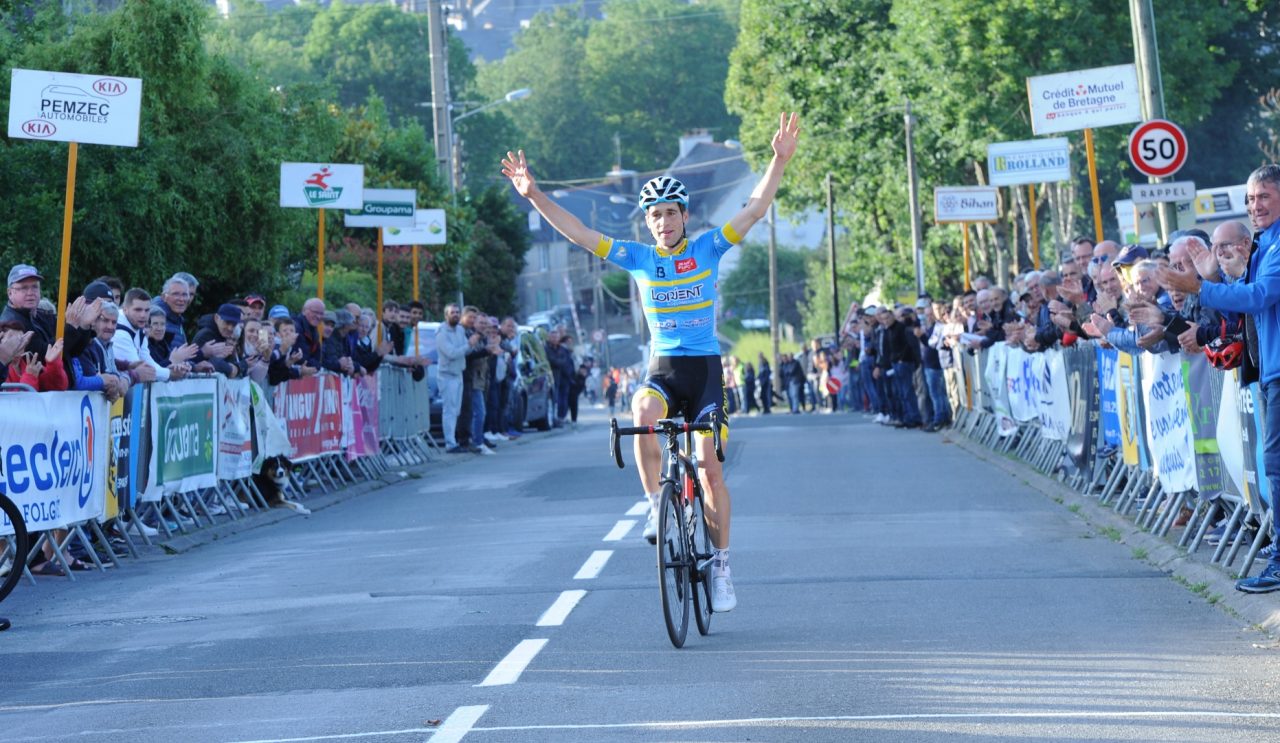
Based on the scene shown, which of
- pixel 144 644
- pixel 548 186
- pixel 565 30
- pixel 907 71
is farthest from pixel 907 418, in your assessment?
pixel 565 30

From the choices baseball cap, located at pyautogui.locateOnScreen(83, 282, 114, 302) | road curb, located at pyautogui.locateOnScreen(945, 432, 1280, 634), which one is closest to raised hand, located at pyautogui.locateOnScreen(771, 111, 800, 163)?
road curb, located at pyautogui.locateOnScreen(945, 432, 1280, 634)

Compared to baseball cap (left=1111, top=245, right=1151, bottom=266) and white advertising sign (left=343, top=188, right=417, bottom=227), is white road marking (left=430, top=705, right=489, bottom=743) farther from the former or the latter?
white advertising sign (left=343, top=188, right=417, bottom=227)

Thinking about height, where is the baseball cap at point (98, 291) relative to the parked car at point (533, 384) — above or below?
below

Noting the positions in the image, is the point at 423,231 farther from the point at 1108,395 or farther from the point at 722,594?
Answer: the point at 722,594

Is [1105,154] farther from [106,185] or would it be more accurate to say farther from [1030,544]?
[1030,544]

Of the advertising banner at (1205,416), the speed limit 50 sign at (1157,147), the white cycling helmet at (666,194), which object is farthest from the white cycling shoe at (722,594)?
the speed limit 50 sign at (1157,147)

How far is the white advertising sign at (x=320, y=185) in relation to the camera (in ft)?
78.0

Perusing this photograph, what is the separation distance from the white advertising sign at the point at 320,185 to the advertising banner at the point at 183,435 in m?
6.68

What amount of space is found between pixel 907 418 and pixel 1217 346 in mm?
21957

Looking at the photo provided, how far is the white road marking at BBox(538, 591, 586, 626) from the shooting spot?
10344 millimetres

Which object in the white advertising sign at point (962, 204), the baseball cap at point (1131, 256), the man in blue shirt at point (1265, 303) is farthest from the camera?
the white advertising sign at point (962, 204)

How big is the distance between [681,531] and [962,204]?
85.0 ft

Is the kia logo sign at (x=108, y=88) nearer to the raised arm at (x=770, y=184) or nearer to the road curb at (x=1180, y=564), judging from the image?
the raised arm at (x=770, y=184)

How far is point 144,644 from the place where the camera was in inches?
407
